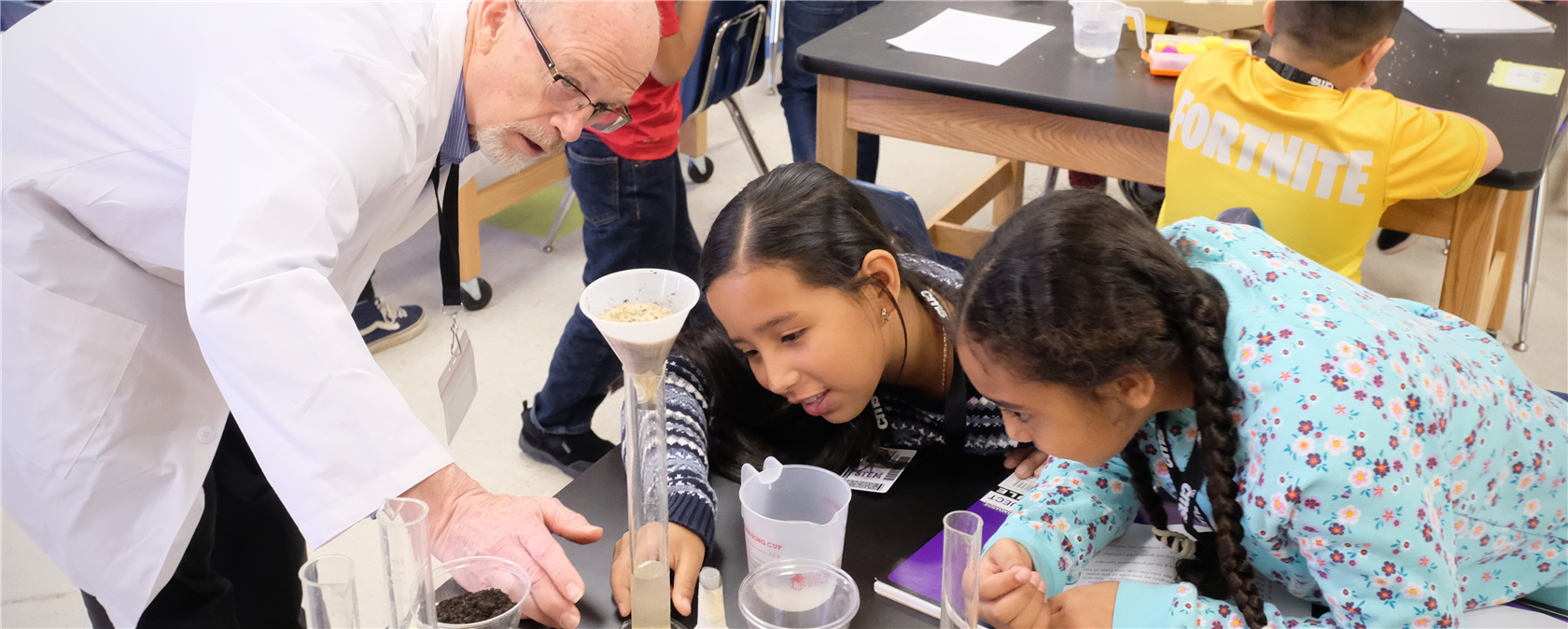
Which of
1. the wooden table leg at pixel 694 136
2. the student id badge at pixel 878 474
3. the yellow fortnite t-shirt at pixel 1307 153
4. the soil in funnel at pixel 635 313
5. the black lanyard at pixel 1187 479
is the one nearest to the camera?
the soil in funnel at pixel 635 313

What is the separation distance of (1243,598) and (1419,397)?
A: 9.4 inches

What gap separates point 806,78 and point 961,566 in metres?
2.52

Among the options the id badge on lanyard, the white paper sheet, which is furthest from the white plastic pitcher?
the white paper sheet

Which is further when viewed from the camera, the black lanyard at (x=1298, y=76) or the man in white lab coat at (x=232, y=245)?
the black lanyard at (x=1298, y=76)

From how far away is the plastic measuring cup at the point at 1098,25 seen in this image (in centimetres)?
228

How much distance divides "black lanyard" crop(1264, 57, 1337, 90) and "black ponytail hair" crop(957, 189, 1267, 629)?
1.02 metres

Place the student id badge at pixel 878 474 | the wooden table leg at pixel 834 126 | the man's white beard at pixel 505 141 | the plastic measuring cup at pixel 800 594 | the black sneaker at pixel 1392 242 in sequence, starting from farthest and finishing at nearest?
the black sneaker at pixel 1392 242 < the wooden table leg at pixel 834 126 < the man's white beard at pixel 505 141 < the student id badge at pixel 878 474 < the plastic measuring cup at pixel 800 594

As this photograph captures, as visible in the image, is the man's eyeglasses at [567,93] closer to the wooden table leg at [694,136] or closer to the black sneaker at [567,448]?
the black sneaker at [567,448]

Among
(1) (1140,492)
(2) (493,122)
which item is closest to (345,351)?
(2) (493,122)

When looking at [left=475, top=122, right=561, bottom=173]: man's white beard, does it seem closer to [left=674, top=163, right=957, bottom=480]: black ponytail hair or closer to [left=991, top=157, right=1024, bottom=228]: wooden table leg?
[left=674, top=163, right=957, bottom=480]: black ponytail hair

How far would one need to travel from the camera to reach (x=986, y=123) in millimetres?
2219

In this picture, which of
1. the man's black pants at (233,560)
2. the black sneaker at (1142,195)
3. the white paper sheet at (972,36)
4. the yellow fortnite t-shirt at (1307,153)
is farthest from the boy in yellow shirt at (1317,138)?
the man's black pants at (233,560)

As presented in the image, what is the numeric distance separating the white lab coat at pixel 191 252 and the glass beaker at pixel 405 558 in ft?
0.62

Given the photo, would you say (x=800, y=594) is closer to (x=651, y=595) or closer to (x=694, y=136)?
(x=651, y=595)
